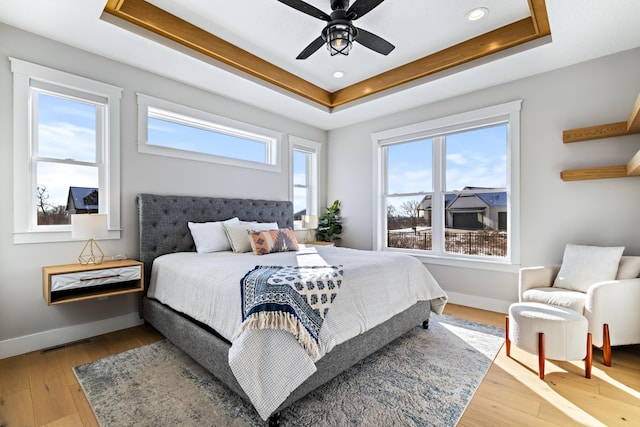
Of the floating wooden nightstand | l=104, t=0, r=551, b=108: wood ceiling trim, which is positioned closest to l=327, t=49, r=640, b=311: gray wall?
l=104, t=0, r=551, b=108: wood ceiling trim

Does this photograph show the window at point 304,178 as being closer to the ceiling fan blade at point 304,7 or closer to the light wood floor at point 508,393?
the ceiling fan blade at point 304,7

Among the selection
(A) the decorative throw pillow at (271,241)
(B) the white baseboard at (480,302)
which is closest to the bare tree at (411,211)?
(B) the white baseboard at (480,302)

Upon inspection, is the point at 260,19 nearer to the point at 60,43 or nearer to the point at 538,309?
the point at 60,43

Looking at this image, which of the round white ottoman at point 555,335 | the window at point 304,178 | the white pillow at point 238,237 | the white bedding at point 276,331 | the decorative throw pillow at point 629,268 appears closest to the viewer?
the white bedding at point 276,331

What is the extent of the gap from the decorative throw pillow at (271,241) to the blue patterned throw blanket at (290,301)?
44.1 inches

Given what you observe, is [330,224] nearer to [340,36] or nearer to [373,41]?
[373,41]

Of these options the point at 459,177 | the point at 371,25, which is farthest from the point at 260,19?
the point at 459,177

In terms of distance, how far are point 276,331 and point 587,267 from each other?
2.84m

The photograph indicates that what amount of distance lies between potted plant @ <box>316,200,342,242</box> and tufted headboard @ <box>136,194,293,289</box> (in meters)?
1.52

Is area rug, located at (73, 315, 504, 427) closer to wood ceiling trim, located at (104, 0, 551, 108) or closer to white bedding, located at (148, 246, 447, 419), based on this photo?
white bedding, located at (148, 246, 447, 419)

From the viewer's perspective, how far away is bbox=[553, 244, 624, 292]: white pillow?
2.59 meters

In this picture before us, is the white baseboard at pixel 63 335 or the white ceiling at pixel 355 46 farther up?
the white ceiling at pixel 355 46

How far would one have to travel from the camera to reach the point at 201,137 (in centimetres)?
389

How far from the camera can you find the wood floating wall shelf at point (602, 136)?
2.66 meters
